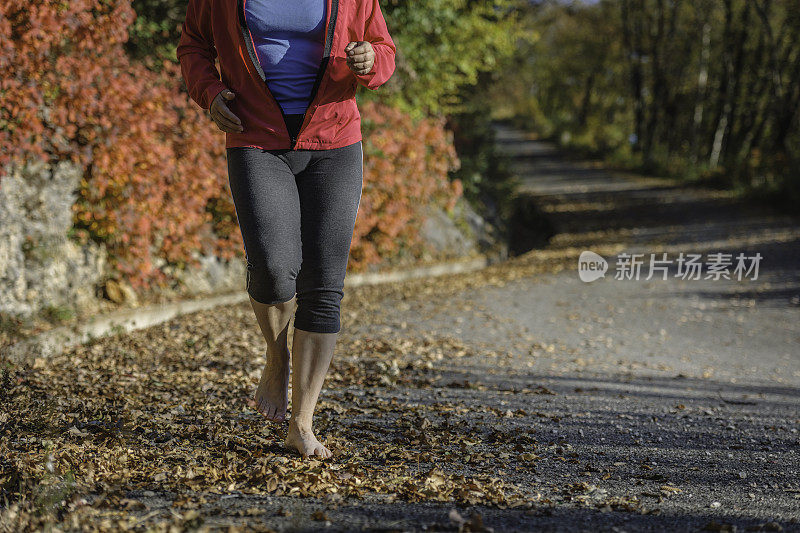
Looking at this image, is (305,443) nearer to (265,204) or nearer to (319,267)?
(319,267)

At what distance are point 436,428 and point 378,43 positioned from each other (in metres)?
1.74

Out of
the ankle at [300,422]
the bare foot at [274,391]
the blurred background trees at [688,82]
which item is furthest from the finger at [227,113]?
the blurred background trees at [688,82]

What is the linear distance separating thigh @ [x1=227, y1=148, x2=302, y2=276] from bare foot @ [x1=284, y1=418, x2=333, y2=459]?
0.65 meters

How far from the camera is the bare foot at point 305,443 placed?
279 centimetres

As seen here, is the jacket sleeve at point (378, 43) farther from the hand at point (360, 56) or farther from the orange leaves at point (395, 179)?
the orange leaves at point (395, 179)

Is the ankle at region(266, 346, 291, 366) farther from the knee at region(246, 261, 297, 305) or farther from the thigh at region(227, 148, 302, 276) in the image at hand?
the thigh at region(227, 148, 302, 276)

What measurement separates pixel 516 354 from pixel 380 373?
165 cm

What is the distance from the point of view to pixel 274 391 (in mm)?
2934

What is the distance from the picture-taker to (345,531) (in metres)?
2.15

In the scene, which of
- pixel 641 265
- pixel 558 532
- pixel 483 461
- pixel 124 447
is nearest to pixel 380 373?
pixel 483 461

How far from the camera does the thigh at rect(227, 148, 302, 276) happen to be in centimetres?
259

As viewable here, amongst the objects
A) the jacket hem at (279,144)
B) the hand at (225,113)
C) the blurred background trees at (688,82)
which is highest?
the hand at (225,113)

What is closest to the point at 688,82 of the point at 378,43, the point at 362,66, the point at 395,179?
the point at 395,179

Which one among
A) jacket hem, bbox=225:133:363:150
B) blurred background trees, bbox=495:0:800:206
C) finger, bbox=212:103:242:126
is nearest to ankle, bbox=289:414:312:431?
jacket hem, bbox=225:133:363:150
